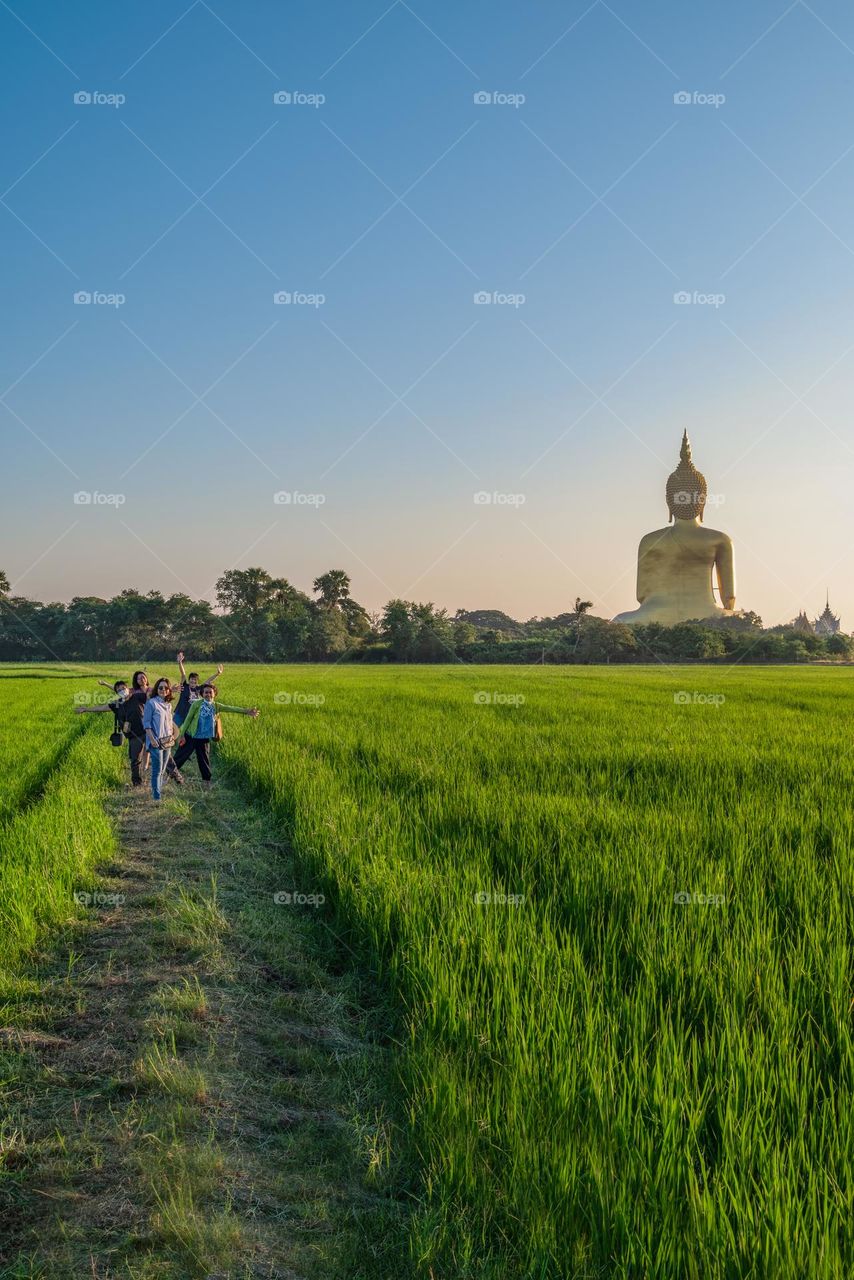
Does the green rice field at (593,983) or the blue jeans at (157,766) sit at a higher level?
the blue jeans at (157,766)

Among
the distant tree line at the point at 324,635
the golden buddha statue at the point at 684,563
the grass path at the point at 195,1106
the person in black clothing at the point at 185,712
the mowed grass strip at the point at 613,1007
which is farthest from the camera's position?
the golden buddha statue at the point at 684,563

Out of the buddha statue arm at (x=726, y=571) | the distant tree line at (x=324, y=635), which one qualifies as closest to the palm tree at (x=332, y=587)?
the distant tree line at (x=324, y=635)

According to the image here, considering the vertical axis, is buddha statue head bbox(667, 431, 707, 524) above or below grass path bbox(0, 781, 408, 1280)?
above

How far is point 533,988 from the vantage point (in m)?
2.99

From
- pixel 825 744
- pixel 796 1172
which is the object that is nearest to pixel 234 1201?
pixel 796 1172

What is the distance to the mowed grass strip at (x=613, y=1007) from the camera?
188 cm

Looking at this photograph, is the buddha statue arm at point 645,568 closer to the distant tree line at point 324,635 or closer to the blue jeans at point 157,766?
the distant tree line at point 324,635

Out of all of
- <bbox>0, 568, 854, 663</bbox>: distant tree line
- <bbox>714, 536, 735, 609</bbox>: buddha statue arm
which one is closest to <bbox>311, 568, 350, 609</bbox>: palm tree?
<bbox>0, 568, 854, 663</bbox>: distant tree line

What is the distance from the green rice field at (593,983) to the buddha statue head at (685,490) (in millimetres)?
67490

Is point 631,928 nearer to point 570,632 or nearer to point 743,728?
point 743,728

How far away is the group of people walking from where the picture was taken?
7984 millimetres

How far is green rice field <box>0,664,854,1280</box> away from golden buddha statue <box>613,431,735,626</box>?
2527 inches

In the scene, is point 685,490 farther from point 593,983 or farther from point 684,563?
point 593,983

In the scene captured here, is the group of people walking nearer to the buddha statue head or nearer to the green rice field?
the green rice field
